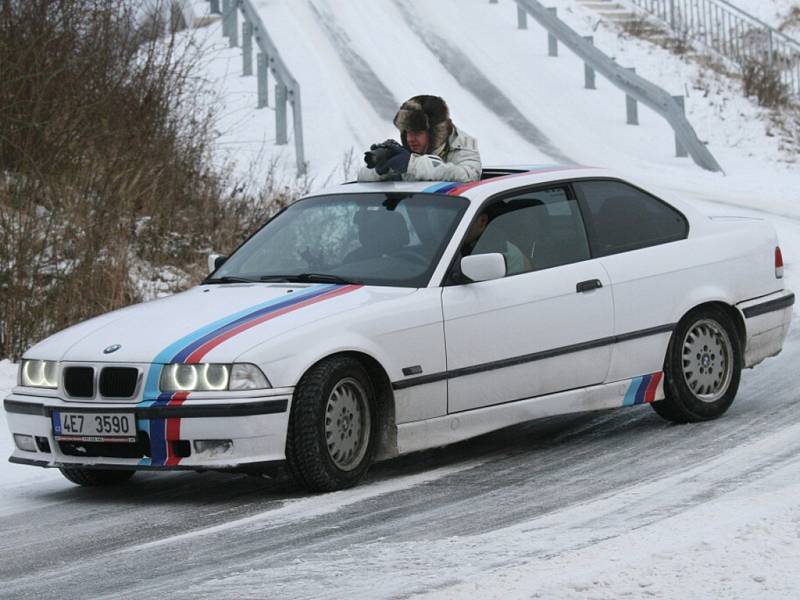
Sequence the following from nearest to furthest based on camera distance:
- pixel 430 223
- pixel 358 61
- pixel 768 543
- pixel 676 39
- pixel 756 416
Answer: pixel 768 543
pixel 430 223
pixel 756 416
pixel 358 61
pixel 676 39

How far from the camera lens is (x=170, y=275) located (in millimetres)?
14164

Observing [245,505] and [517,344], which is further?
[517,344]

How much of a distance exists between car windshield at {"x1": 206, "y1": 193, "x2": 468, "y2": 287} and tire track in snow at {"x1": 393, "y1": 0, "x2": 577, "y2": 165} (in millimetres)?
11963

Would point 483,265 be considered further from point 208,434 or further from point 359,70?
point 359,70

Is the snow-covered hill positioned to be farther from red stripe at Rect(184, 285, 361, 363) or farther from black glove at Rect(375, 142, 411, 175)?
black glove at Rect(375, 142, 411, 175)

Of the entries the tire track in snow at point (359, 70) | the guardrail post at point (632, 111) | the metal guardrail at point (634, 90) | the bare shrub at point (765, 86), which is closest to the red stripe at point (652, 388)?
the metal guardrail at point (634, 90)

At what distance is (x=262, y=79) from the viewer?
2320 centimetres

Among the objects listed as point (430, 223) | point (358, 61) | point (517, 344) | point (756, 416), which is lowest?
point (756, 416)

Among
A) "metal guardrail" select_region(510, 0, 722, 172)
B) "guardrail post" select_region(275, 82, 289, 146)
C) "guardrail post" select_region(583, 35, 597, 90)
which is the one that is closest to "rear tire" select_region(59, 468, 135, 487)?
"guardrail post" select_region(275, 82, 289, 146)

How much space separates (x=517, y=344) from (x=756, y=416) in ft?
5.78

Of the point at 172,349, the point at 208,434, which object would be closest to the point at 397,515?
the point at 208,434

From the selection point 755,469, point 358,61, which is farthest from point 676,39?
point 755,469

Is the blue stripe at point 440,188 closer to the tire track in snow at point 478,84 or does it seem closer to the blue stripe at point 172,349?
the blue stripe at point 172,349

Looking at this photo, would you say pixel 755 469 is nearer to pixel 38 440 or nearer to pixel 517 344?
pixel 517 344
